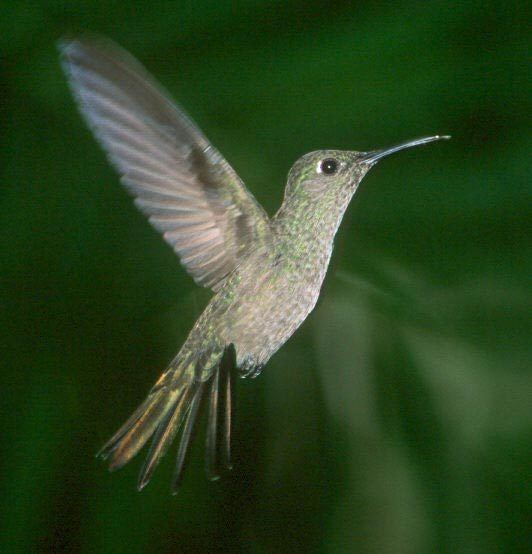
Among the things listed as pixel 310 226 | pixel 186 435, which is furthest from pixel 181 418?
pixel 310 226

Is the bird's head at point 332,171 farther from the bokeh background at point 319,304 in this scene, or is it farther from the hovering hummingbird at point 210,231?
the bokeh background at point 319,304

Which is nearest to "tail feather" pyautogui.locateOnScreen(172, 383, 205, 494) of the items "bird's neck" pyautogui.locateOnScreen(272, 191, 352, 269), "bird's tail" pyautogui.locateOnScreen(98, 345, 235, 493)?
"bird's tail" pyautogui.locateOnScreen(98, 345, 235, 493)

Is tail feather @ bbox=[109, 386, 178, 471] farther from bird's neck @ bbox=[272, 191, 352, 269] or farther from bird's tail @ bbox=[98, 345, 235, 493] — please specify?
bird's neck @ bbox=[272, 191, 352, 269]

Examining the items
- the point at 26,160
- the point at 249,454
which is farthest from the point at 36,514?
the point at 26,160

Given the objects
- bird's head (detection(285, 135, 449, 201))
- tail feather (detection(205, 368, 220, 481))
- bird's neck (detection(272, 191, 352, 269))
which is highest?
bird's head (detection(285, 135, 449, 201))

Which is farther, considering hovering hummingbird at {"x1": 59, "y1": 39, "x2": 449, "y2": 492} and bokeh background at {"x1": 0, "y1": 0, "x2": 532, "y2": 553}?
bokeh background at {"x1": 0, "y1": 0, "x2": 532, "y2": 553}
